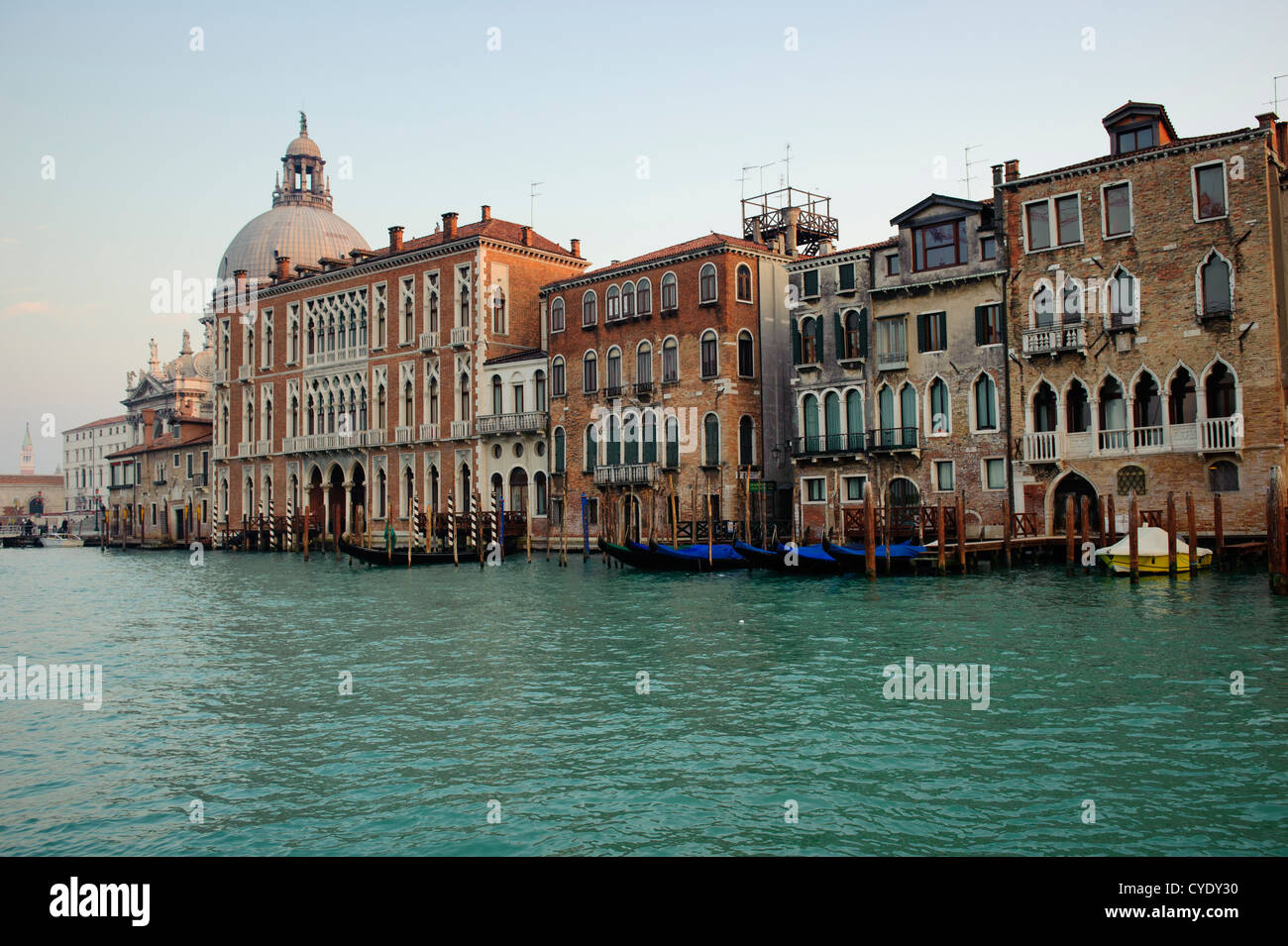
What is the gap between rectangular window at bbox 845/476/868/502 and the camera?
91.6 feet

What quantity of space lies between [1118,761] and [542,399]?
97.1 feet

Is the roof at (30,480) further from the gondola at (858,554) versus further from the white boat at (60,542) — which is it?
the gondola at (858,554)

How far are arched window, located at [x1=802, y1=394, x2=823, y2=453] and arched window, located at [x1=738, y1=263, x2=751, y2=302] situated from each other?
3.68 m

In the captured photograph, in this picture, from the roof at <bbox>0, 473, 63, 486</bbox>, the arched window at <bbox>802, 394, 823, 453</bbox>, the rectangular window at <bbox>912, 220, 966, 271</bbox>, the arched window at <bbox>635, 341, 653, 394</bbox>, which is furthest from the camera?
the roof at <bbox>0, 473, 63, 486</bbox>

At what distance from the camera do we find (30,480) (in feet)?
320

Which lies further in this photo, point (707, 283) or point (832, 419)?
point (707, 283)

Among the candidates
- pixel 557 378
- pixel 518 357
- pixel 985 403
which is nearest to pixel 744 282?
pixel 557 378

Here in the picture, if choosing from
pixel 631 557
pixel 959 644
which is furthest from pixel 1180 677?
pixel 631 557

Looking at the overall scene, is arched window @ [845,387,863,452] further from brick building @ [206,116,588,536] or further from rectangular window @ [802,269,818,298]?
brick building @ [206,116,588,536]

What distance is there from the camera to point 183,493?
55.9 meters

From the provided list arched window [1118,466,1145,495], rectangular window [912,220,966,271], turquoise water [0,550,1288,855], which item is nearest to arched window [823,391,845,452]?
rectangular window [912,220,966,271]

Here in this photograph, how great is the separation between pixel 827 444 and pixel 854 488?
1.42 m

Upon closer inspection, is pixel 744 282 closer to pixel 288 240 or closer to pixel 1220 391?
pixel 1220 391

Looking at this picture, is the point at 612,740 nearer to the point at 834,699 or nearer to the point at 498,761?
the point at 498,761
